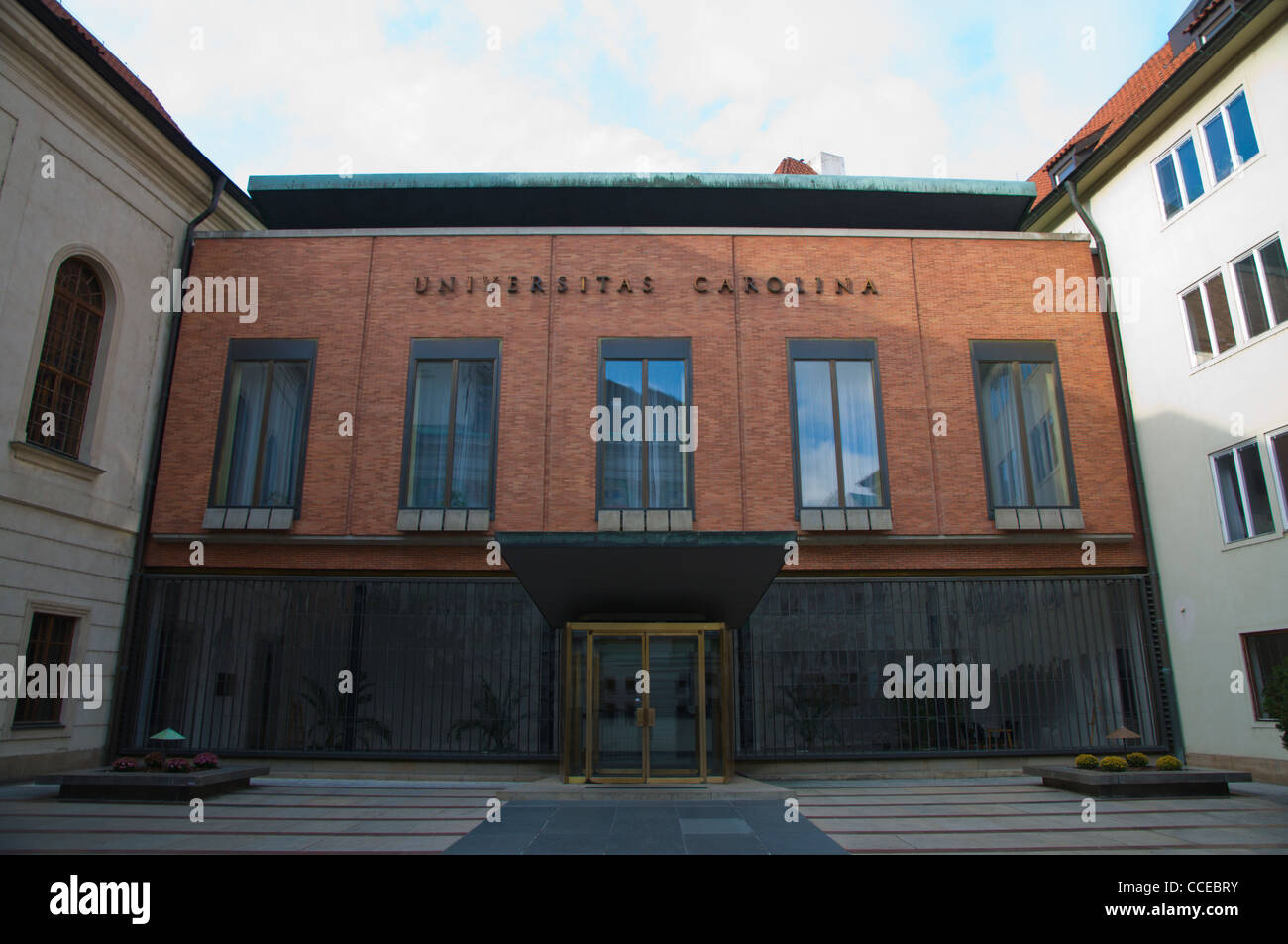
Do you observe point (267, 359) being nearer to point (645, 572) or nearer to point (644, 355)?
point (644, 355)

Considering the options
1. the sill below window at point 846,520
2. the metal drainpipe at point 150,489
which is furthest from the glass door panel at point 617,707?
the metal drainpipe at point 150,489

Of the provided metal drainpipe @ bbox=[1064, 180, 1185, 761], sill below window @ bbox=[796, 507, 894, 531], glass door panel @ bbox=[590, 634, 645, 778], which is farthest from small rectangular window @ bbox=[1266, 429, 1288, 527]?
glass door panel @ bbox=[590, 634, 645, 778]

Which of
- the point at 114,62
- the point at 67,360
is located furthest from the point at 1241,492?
the point at 114,62

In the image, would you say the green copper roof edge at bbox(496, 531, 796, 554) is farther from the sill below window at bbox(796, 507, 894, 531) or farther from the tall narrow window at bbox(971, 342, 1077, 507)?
the tall narrow window at bbox(971, 342, 1077, 507)

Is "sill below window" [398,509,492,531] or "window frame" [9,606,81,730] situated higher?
"sill below window" [398,509,492,531]

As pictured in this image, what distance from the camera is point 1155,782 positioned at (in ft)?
41.2

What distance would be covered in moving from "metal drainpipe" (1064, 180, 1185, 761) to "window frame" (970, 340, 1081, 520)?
4.55 feet

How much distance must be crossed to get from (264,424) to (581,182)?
32.2ft

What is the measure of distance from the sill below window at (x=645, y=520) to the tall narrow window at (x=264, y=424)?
7034 millimetres

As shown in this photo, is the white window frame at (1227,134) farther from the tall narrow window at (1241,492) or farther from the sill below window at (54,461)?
the sill below window at (54,461)

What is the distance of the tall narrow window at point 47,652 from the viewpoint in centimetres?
1457

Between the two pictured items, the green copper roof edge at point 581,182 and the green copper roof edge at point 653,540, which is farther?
the green copper roof edge at point 581,182

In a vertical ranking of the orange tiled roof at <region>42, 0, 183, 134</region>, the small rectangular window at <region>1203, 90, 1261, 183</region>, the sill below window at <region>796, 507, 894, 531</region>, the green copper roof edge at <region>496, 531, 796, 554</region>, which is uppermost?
the orange tiled roof at <region>42, 0, 183, 134</region>

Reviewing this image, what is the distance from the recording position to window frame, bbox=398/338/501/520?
1761cm
